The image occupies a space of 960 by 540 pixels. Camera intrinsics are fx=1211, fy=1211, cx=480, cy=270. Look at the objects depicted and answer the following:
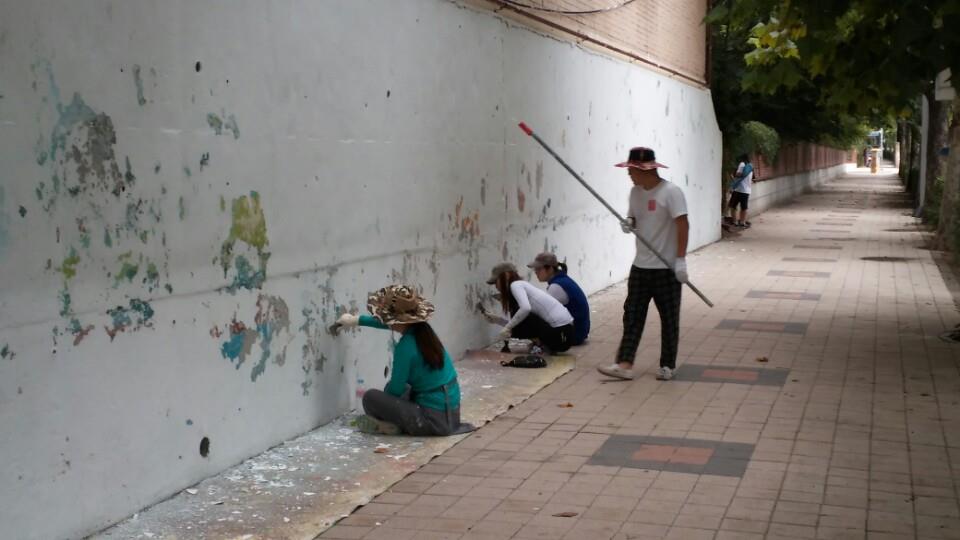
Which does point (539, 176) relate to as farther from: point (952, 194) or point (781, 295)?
point (952, 194)

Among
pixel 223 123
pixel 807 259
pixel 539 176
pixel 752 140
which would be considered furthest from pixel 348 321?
pixel 752 140

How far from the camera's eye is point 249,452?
6.92 metres

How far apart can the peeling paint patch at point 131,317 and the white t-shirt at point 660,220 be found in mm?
4507

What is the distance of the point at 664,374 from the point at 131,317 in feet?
16.3

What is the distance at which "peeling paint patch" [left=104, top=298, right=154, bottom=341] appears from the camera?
5648mm

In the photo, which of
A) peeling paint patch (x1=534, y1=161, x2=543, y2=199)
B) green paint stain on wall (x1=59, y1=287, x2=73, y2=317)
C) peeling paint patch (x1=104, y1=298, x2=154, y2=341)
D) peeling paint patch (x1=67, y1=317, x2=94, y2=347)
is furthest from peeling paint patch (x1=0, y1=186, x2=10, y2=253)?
peeling paint patch (x1=534, y1=161, x2=543, y2=199)

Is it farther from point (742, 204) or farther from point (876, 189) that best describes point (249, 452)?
point (876, 189)

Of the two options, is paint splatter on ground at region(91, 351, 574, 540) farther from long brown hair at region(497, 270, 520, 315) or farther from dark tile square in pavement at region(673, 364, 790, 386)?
long brown hair at region(497, 270, 520, 315)

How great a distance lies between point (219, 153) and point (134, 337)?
1239 millimetres

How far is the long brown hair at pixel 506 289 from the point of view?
10.6m

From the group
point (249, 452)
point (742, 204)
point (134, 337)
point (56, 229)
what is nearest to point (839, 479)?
point (249, 452)

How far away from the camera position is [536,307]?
34.3ft

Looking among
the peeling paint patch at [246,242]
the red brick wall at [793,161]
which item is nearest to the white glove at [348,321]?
the peeling paint patch at [246,242]

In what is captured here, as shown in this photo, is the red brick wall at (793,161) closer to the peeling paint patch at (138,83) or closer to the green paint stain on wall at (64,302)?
the peeling paint patch at (138,83)
